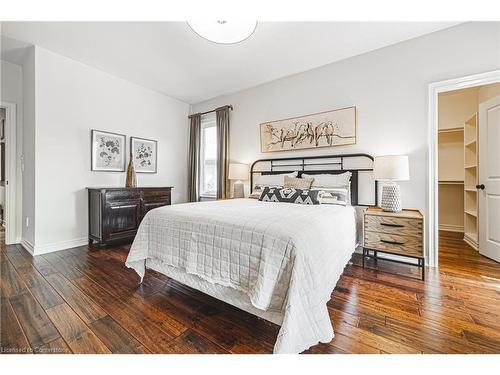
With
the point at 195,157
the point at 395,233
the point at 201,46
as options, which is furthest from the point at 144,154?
the point at 395,233

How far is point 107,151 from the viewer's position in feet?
11.4

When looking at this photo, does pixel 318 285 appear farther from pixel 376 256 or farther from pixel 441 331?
pixel 376 256

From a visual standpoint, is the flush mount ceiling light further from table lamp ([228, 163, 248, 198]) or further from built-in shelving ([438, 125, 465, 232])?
built-in shelving ([438, 125, 465, 232])

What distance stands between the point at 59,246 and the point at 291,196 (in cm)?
322

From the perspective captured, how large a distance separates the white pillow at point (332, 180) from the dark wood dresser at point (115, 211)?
262 centimetres

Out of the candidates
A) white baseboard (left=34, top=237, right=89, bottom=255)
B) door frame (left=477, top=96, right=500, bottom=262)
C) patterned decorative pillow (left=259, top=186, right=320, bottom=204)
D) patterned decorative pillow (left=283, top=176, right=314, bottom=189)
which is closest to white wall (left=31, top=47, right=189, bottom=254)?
white baseboard (left=34, top=237, right=89, bottom=255)

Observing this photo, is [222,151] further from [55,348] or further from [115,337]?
[55,348]

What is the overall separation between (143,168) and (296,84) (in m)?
3.02

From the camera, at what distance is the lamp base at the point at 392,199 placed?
90.8 inches

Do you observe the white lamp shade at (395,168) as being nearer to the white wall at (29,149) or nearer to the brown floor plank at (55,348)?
the brown floor plank at (55,348)

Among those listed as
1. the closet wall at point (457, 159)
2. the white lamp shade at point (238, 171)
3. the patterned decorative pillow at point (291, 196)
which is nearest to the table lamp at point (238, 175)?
the white lamp shade at point (238, 171)
